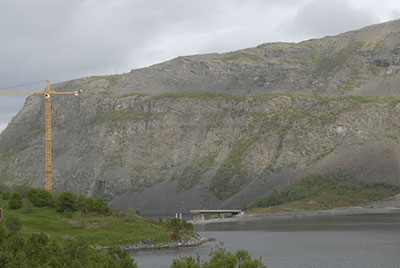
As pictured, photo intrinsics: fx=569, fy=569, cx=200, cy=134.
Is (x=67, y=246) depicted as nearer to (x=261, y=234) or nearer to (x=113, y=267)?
(x=113, y=267)

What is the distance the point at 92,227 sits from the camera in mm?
137875

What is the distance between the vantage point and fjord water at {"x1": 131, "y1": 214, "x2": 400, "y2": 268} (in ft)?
361

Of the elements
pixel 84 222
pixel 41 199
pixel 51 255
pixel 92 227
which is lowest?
pixel 92 227

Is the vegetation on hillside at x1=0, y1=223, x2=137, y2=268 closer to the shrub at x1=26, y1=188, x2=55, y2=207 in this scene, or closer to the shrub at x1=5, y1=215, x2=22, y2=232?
the shrub at x1=5, y1=215, x2=22, y2=232

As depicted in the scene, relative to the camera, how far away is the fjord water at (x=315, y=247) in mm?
109938

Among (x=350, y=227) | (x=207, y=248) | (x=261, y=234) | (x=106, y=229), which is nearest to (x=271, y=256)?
(x=207, y=248)

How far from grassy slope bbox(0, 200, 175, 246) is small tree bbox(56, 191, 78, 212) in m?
2.12

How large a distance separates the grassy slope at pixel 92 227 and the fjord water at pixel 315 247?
9.10m

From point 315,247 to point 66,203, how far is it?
6552 cm

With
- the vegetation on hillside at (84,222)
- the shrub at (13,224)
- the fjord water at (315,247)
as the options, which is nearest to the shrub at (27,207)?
the vegetation on hillside at (84,222)

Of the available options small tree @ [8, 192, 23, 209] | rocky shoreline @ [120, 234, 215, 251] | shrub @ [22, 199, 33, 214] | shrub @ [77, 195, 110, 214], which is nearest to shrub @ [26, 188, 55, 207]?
shrub @ [22, 199, 33, 214]

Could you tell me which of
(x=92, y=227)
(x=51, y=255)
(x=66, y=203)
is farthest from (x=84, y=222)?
(x=51, y=255)

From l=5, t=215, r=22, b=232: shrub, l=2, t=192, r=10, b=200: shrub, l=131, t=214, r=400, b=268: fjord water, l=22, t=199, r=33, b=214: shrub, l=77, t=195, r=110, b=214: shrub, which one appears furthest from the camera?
l=2, t=192, r=10, b=200: shrub

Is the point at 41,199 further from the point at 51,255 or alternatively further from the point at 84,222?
the point at 51,255
